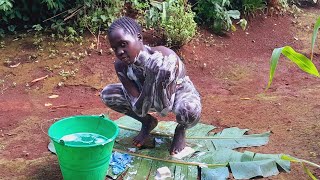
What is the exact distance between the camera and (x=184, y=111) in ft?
10.7

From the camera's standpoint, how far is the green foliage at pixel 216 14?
20.4 ft

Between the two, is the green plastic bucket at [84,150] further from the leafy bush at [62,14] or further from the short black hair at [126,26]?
the leafy bush at [62,14]

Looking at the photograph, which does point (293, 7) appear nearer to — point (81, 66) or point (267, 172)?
point (81, 66)

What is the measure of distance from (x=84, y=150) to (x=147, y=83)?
0.64 metres

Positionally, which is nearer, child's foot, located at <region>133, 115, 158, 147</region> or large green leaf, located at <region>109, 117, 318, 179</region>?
large green leaf, located at <region>109, 117, 318, 179</region>

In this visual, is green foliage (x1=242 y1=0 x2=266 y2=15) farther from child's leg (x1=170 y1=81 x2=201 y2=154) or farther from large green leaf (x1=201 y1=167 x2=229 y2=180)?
large green leaf (x1=201 y1=167 x2=229 y2=180)

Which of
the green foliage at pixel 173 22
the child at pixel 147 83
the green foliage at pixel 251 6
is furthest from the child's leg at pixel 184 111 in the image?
the green foliage at pixel 251 6

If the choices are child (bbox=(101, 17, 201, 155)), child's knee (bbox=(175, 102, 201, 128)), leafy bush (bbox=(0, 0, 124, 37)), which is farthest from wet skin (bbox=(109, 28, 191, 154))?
leafy bush (bbox=(0, 0, 124, 37))

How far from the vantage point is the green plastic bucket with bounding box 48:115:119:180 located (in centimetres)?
289

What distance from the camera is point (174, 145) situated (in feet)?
11.5

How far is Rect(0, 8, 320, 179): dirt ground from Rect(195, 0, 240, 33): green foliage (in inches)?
5.9

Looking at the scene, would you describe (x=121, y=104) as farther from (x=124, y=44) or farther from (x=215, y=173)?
(x=215, y=173)

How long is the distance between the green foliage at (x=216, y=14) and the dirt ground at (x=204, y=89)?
0.50ft

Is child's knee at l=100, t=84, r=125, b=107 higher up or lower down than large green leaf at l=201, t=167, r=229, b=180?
higher up
